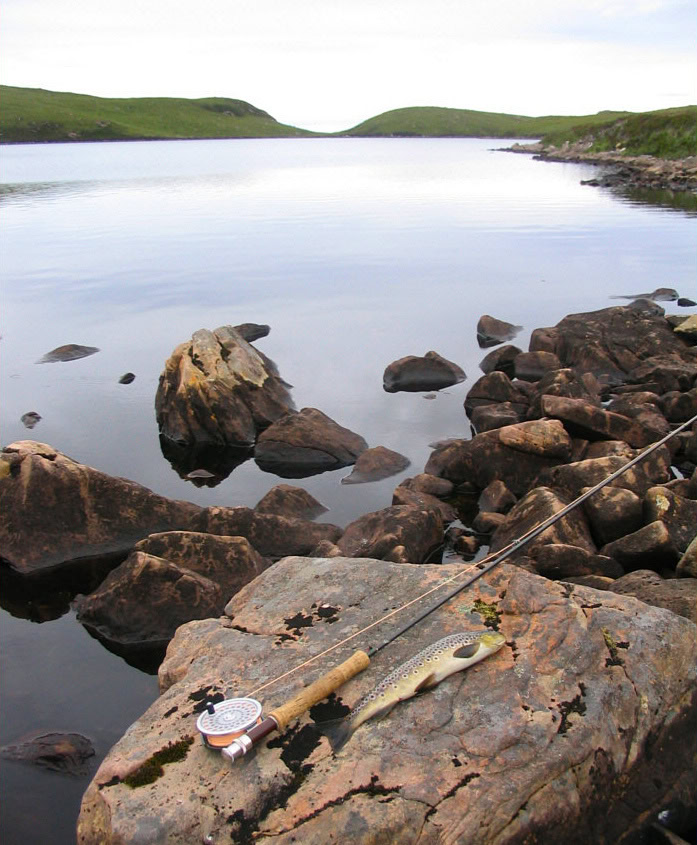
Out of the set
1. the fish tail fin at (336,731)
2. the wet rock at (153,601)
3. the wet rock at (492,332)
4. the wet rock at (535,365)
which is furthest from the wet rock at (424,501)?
the wet rock at (492,332)

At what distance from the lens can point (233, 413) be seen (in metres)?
16.0

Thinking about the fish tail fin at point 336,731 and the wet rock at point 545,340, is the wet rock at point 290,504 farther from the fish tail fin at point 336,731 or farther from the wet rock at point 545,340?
the wet rock at point 545,340

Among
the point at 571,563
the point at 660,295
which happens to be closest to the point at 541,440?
the point at 571,563

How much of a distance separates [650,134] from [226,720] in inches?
3831

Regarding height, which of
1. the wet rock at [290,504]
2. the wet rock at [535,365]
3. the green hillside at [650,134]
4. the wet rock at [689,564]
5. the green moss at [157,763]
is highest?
the green hillside at [650,134]

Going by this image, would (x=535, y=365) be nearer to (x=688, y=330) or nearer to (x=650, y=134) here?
(x=688, y=330)

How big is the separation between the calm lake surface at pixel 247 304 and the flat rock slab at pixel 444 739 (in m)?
2.07

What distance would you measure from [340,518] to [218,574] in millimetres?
3241

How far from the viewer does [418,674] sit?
5633 mm

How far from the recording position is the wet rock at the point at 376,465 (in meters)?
13.9

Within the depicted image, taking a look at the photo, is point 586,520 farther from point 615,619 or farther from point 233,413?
point 233,413

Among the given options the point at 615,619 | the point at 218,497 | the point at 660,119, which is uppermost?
the point at 660,119

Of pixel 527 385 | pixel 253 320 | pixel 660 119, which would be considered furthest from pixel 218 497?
pixel 660 119

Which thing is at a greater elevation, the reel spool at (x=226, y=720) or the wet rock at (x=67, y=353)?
the reel spool at (x=226, y=720)
